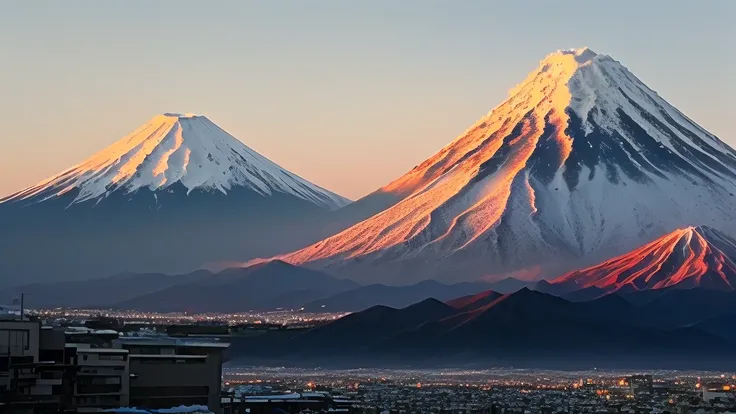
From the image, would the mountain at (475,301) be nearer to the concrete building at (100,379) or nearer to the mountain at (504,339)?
the mountain at (504,339)

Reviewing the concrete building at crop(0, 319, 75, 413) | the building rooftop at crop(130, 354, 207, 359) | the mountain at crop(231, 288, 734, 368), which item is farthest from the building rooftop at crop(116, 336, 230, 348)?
the mountain at crop(231, 288, 734, 368)

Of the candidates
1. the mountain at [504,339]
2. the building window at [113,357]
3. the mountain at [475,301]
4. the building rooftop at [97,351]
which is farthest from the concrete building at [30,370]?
the mountain at [475,301]

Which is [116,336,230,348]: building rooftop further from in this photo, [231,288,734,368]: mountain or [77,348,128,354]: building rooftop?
[231,288,734,368]: mountain

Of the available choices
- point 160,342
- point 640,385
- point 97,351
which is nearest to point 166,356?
point 160,342

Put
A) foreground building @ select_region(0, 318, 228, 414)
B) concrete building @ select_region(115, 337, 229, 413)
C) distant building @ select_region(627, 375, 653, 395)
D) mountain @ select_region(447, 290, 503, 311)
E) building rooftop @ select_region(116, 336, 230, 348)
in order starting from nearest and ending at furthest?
1. foreground building @ select_region(0, 318, 228, 414)
2. concrete building @ select_region(115, 337, 229, 413)
3. building rooftop @ select_region(116, 336, 230, 348)
4. distant building @ select_region(627, 375, 653, 395)
5. mountain @ select_region(447, 290, 503, 311)

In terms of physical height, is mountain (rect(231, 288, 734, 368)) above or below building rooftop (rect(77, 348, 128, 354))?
above

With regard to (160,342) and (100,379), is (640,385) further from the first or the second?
(100,379)

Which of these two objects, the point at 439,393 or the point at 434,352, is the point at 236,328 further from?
the point at 439,393
